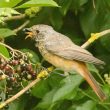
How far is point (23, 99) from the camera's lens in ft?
10.6

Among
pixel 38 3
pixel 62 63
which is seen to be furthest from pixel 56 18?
pixel 38 3

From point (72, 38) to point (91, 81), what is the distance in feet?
2.35

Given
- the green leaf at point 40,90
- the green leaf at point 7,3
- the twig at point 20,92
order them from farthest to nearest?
→ the green leaf at point 40,90 → the twig at point 20,92 → the green leaf at point 7,3

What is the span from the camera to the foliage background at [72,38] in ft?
9.60

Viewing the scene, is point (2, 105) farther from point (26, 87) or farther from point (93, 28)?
point (93, 28)

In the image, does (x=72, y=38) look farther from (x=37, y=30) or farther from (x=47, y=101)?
Answer: (x=47, y=101)

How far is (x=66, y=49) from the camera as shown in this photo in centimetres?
331

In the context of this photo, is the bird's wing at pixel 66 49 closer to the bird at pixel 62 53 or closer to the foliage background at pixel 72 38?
the bird at pixel 62 53

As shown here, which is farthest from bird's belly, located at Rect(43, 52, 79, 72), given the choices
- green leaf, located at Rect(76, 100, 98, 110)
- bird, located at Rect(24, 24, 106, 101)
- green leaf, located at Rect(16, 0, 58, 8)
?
green leaf, located at Rect(16, 0, 58, 8)

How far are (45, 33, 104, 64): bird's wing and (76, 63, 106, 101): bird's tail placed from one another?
70mm

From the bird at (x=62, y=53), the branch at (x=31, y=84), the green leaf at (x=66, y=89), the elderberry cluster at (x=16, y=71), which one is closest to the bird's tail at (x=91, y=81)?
the bird at (x=62, y=53)

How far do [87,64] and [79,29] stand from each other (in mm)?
508

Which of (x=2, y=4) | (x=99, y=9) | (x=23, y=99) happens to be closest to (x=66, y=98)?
(x=23, y=99)

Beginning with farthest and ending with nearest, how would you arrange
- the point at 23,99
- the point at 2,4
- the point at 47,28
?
the point at 47,28 → the point at 23,99 → the point at 2,4
